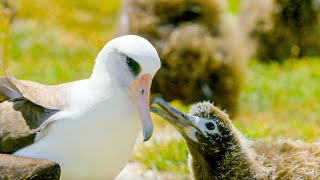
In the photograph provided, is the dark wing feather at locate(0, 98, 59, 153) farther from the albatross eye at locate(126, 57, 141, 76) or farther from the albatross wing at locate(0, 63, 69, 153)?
the albatross eye at locate(126, 57, 141, 76)

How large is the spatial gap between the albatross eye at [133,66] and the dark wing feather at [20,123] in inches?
21.7

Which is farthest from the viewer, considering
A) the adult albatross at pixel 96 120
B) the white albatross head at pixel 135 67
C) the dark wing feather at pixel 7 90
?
the dark wing feather at pixel 7 90

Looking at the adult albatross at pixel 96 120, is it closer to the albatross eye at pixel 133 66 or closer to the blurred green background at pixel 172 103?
the albatross eye at pixel 133 66

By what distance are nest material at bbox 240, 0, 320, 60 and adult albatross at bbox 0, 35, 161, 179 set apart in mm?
8509

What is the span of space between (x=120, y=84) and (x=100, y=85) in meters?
0.13

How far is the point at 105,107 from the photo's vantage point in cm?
476

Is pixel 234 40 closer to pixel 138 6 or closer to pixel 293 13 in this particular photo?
pixel 138 6

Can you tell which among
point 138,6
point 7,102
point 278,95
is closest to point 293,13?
point 278,95

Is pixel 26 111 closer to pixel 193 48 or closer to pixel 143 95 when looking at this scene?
pixel 143 95

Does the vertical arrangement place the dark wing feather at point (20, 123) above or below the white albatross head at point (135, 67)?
below

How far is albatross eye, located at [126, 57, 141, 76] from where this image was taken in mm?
4691

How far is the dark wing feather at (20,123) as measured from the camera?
191 inches

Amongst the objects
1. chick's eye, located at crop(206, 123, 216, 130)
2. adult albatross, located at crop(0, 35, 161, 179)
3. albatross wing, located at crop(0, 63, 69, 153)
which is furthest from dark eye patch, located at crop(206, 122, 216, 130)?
albatross wing, located at crop(0, 63, 69, 153)

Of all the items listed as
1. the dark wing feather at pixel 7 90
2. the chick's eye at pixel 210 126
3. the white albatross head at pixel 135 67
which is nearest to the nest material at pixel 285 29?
the chick's eye at pixel 210 126
